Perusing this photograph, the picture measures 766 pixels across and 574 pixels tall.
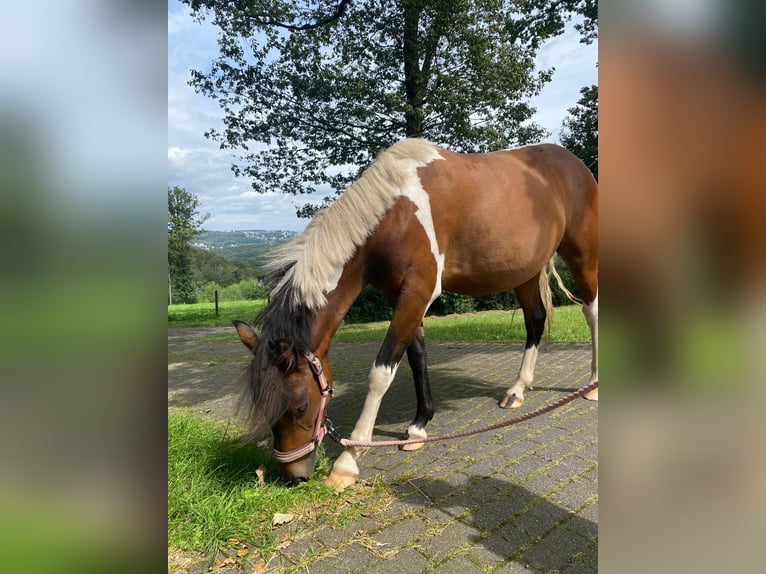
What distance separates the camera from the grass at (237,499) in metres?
2.13

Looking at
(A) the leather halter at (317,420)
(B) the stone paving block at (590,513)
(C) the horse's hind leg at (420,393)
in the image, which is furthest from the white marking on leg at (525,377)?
(A) the leather halter at (317,420)

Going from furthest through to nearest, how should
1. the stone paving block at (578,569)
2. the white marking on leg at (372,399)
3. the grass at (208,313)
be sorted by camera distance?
1. the grass at (208,313)
2. the white marking on leg at (372,399)
3. the stone paving block at (578,569)

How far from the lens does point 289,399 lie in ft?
7.99

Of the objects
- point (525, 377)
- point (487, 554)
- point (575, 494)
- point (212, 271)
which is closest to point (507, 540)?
point (487, 554)

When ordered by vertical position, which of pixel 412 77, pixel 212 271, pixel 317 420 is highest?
pixel 412 77

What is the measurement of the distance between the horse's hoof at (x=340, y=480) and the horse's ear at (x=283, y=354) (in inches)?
30.2

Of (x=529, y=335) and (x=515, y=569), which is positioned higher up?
(x=529, y=335)

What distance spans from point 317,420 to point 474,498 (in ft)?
3.33

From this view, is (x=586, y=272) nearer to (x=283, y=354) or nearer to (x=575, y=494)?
(x=575, y=494)

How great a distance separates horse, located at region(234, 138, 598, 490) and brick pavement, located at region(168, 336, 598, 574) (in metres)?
0.37

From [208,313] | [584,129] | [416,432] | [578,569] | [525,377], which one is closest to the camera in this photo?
[578,569]

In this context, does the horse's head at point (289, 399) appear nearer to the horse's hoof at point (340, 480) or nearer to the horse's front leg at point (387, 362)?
the horse's hoof at point (340, 480)
